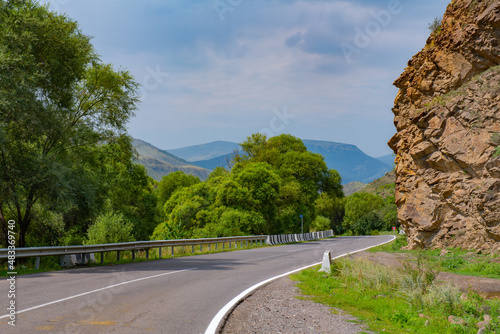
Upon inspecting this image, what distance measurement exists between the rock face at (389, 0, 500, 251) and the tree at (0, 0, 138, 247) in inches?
646

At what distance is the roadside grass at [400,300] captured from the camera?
7.29 meters

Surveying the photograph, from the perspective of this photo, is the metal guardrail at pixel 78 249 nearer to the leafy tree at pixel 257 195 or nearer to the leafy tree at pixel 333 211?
the leafy tree at pixel 257 195

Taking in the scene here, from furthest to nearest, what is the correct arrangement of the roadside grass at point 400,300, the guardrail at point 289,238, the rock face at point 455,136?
the guardrail at point 289,238
the rock face at point 455,136
the roadside grass at point 400,300

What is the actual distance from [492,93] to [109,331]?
19.3 metres

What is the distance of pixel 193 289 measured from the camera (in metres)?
10.0

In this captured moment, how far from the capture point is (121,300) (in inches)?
327

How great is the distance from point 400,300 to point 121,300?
6.16 metres

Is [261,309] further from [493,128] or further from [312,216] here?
[312,216]

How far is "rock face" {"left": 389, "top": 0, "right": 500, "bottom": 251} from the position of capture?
18.3 m

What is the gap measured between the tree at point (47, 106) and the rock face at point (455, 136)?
16.4 metres

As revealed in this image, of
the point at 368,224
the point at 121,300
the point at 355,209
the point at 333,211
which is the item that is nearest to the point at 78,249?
the point at 121,300

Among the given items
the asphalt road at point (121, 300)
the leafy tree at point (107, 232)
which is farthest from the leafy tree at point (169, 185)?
the asphalt road at point (121, 300)

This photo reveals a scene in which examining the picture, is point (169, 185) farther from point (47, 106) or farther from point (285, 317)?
point (285, 317)

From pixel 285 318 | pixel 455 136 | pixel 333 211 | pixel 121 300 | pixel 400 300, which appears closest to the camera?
pixel 285 318
